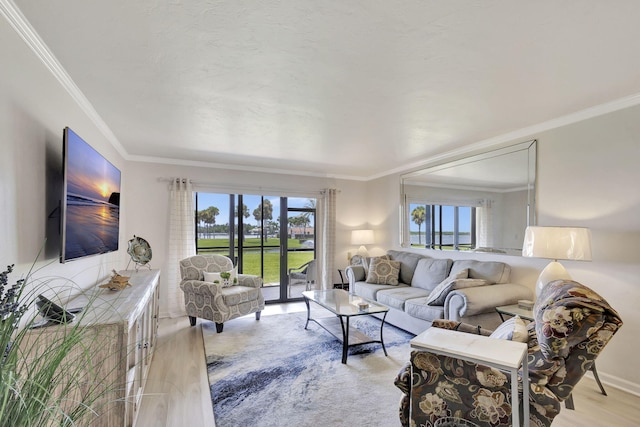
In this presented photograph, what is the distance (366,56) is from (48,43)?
6.11ft

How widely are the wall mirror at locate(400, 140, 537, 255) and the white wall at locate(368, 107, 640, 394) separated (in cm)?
21

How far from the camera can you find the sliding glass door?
514cm

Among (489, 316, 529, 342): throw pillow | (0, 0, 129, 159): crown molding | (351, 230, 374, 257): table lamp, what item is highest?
(0, 0, 129, 159): crown molding

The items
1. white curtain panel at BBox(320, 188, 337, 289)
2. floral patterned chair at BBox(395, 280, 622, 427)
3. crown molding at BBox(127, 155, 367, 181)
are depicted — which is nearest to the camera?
floral patterned chair at BBox(395, 280, 622, 427)

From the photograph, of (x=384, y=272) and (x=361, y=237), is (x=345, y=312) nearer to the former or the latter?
(x=384, y=272)

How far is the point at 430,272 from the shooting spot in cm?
427

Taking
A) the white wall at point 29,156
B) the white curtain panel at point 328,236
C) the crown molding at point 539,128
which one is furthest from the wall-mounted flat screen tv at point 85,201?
the crown molding at point 539,128

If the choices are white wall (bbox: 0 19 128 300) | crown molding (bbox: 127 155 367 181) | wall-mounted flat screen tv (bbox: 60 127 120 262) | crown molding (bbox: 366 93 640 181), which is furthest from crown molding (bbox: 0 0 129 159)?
crown molding (bbox: 366 93 640 181)

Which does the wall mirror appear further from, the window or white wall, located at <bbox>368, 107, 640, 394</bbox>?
white wall, located at <bbox>368, 107, 640, 394</bbox>

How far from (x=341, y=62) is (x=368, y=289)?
3.26m

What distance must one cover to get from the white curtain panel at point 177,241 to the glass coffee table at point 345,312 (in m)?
2.04

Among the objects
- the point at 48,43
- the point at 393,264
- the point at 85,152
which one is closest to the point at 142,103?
the point at 85,152

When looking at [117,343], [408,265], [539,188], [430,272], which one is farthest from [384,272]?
[117,343]

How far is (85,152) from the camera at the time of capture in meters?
2.21
